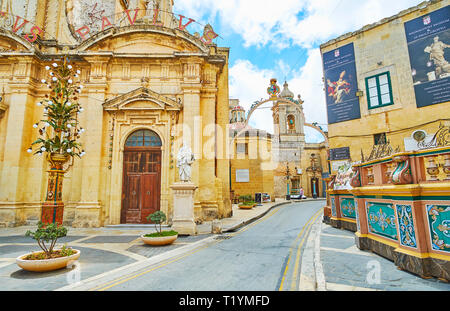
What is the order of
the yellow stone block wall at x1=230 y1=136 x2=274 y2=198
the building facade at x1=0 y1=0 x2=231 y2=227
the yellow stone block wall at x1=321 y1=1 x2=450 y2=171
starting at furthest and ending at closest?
the yellow stone block wall at x1=230 y1=136 x2=274 y2=198 < the building facade at x1=0 y1=0 x2=231 y2=227 < the yellow stone block wall at x1=321 y1=1 x2=450 y2=171

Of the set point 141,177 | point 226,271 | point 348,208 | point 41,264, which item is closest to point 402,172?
point 226,271

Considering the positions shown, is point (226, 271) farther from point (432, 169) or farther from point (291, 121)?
point (291, 121)

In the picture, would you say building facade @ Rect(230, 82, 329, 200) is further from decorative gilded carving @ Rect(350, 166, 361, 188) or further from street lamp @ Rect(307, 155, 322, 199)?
decorative gilded carving @ Rect(350, 166, 361, 188)

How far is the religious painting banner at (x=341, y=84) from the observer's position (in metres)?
14.7

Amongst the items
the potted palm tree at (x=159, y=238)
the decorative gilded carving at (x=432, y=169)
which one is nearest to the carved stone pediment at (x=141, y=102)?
the potted palm tree at (x=159, y=238)

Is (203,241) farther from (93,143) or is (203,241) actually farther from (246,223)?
(93,143)

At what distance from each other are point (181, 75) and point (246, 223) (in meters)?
9.34

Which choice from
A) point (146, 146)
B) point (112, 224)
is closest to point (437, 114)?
point (146, 146)

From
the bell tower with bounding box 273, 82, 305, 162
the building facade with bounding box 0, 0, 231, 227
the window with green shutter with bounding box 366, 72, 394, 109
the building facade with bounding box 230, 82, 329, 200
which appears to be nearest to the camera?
the building facade with bounding box 0, 0, 231, 227

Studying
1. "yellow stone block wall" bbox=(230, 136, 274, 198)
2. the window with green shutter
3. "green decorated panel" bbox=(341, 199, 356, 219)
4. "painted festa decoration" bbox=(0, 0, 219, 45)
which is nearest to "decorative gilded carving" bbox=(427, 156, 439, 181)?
"green decorated panel" bbox=(341, 199, 356, 219)

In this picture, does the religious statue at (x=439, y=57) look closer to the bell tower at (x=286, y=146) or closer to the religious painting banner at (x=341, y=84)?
the religious painting banner at (x=341, y=84)

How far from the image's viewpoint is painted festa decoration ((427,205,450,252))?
13.5 ft

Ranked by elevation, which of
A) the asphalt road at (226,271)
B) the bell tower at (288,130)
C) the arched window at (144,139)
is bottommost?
the asphalt road at (226,271)

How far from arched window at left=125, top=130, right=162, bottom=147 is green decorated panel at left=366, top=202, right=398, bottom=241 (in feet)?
36.3
